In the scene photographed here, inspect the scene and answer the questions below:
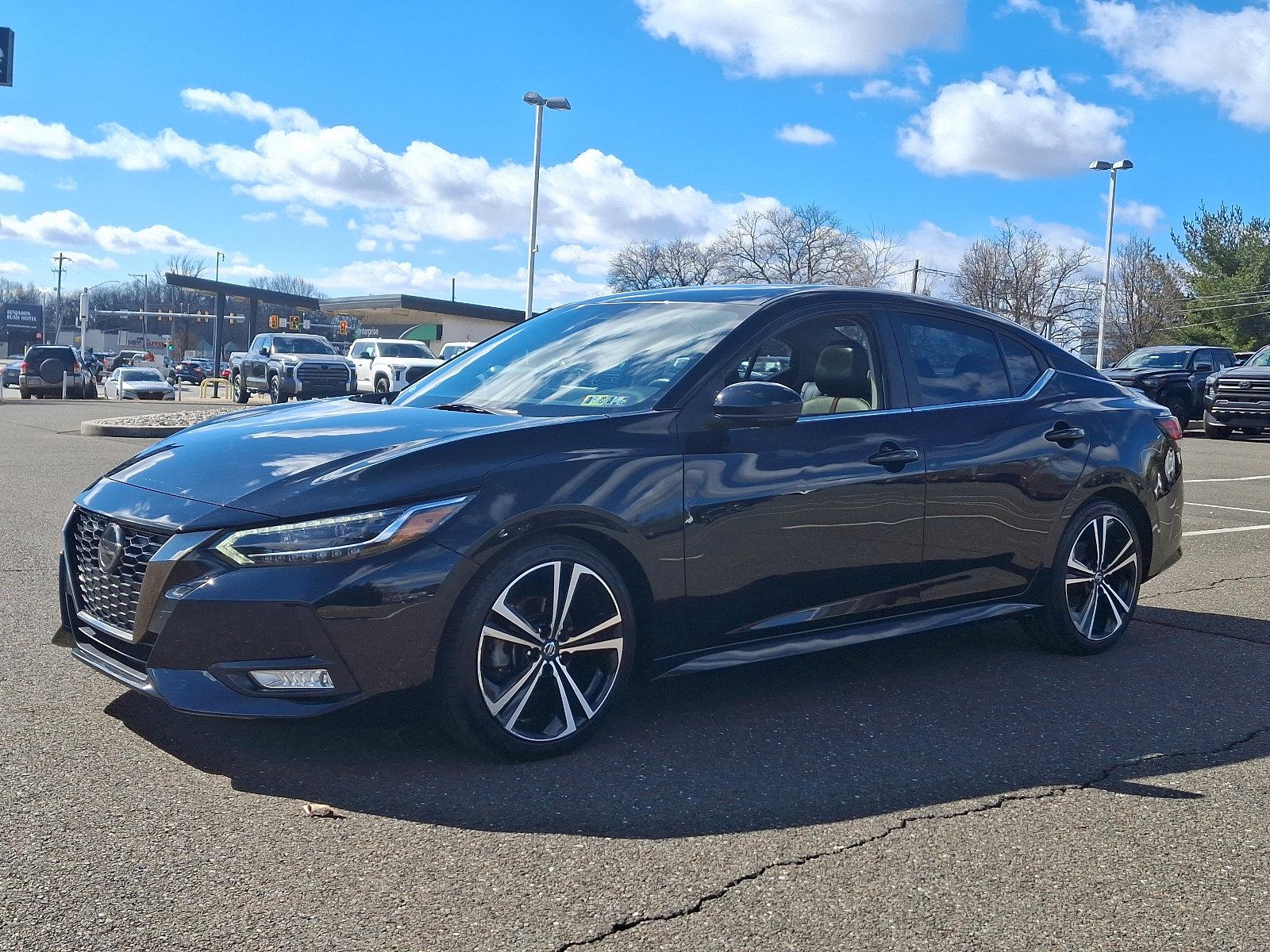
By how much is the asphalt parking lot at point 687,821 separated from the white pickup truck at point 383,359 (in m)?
26.0

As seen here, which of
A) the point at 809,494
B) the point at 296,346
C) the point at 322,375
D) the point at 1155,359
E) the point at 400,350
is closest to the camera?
the point at 809,494

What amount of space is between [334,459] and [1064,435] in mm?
3295

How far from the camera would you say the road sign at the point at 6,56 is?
19.4 metres

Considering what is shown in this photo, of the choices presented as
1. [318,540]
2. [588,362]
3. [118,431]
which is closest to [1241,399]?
[118,431]

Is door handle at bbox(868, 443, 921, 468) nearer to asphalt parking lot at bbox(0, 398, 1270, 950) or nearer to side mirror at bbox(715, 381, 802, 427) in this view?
side mirror at bbox(715, 381, 802, 427)

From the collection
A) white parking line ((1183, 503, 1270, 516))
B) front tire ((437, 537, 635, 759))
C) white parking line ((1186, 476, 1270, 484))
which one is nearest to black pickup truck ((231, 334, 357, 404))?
white parking line ((1186, 476, 1270, 484))

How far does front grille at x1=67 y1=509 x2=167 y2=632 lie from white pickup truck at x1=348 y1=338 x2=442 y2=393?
25943 millimetres

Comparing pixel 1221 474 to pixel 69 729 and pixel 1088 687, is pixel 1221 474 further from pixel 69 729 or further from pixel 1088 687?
pixel 69 729

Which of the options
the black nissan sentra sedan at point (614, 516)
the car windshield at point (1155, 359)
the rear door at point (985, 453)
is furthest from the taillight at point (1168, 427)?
the car windshield at point (1155, 359)

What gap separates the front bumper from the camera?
3.66 m

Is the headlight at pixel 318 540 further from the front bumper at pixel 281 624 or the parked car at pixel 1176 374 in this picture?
the parked car at pixel 1176 374

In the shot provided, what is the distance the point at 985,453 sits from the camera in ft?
17.4

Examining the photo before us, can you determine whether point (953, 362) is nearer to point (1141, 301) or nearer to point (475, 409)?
point (475, 409)

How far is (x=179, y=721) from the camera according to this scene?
4332 mm
